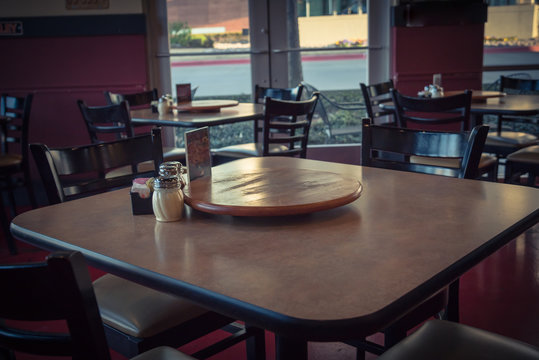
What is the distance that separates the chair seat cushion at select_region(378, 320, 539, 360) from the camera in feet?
4.47

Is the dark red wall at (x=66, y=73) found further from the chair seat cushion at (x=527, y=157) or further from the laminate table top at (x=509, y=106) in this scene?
the chair seat cushion at (x=527, y=157)

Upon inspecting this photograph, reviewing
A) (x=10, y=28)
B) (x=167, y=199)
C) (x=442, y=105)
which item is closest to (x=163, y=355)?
(x=167, y=199)

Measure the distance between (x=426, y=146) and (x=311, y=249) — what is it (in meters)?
1.08

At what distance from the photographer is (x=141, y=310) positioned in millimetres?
1634

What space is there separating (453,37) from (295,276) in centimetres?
503

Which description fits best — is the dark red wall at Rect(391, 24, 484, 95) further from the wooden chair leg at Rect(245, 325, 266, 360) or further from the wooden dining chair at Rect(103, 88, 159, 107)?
the wooden chair leg at Rect(245, 325, 266, 360)

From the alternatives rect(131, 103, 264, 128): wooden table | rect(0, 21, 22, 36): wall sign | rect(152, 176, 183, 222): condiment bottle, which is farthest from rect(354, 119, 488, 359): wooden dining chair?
rect(0, 21, 22, 36): wall sign

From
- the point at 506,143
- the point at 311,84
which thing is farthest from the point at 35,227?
the point at 311,84

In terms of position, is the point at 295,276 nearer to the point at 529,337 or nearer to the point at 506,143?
the point at 529,337

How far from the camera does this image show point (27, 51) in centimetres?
537

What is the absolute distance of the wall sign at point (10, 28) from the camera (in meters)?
5.29

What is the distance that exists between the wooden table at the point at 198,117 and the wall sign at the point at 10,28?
1.87m

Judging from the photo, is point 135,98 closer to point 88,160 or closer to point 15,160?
point 15,160

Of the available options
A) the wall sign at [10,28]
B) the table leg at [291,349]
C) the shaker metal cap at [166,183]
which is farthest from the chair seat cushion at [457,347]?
the wall sign at [10,28]
